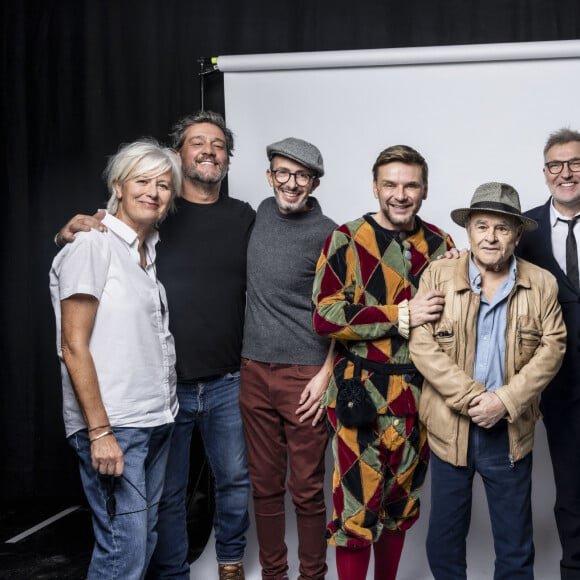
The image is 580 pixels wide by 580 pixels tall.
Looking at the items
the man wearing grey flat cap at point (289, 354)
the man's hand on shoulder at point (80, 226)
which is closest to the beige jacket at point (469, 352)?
the man wearing grey flat cap at point (289, 354)

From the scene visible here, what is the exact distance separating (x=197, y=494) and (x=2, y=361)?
1294 millimetres

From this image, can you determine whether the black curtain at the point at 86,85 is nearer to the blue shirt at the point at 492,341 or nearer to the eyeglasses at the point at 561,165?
the eyeglasses at the point at 561,165

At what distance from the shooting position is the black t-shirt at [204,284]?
2.53 meters

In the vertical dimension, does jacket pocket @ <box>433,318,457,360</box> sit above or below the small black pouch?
above

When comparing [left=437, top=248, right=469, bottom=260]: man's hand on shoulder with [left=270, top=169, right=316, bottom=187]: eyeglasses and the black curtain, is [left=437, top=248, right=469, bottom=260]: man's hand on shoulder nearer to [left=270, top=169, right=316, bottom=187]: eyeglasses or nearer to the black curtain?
[left=270, top=169, right=316, bottom=187]: eyeglasses

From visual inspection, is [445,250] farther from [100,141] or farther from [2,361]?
[2,361]

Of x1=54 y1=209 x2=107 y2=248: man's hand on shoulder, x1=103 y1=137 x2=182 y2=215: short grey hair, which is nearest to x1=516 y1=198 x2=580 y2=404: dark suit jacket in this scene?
x1=103 y1=137 x2=182 y2=215: short grey hair

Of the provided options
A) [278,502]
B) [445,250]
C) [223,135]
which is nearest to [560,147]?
[445,250]

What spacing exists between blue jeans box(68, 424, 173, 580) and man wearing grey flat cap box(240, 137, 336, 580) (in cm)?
63

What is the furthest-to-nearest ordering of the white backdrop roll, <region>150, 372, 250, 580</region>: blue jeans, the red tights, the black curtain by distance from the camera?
the black curtain
the white backdrop roll
<region>150, 372, 250, 580</region>: blue jeans
the red tights

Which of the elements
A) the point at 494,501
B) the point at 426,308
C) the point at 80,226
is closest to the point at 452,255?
the point at 426,308

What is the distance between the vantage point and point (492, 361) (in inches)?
87.2

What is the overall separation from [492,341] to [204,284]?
38.8 inches

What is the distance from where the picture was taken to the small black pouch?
228 centimetres
